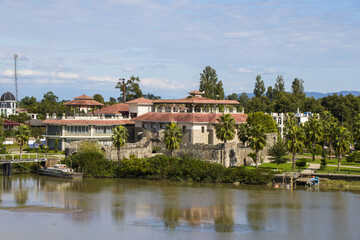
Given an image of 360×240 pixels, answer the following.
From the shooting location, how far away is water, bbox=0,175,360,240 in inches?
1790

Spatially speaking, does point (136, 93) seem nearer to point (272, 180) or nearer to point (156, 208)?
point (272, 180)

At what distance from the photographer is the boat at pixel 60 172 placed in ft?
235

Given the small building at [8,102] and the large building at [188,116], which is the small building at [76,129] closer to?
the large building at [188,116]

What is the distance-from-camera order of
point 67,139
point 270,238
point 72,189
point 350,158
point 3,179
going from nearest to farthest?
point 270,238 < point 72,189 < point 3,179 < point 350,158 < point 67,139

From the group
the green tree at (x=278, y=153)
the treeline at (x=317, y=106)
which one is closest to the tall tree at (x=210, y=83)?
the treeline at (x=317, y=106)

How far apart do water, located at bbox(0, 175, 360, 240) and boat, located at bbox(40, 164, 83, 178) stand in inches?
98.3

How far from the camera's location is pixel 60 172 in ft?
238

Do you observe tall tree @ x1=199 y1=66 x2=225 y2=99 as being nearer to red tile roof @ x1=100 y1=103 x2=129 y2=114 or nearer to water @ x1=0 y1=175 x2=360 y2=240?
red tile roof @ x1=100 y1=103 x2=129 y2=114

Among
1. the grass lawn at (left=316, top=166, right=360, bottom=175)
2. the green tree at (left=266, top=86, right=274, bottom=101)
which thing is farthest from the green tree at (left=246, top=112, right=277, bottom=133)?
the green tree at (left=266, top=86, right=274, bottom=101)

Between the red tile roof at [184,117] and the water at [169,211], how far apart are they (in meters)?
16.1

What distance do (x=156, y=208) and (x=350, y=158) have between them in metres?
37.4

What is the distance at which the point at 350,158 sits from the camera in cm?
8006

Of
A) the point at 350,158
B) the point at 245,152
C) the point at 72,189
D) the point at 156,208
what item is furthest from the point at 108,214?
the point at 350,158

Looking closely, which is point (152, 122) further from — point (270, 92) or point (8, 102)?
point (8, 102)
